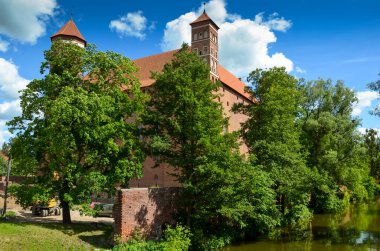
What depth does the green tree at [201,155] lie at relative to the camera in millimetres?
16641

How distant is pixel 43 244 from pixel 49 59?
9970mm

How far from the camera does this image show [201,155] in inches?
679

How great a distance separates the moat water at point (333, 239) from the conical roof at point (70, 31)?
27447 mm

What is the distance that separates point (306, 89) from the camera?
109 ft

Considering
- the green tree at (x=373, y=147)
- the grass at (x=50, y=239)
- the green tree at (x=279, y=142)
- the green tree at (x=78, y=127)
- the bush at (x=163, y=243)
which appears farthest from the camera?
the green tree at (x=373, y=147)

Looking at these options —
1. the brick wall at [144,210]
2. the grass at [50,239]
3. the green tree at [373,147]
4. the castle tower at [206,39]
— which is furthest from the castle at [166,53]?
the green tree at [373,147]

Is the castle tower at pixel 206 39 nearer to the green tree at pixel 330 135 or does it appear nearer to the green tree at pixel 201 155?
the green tree at pixel 330 135

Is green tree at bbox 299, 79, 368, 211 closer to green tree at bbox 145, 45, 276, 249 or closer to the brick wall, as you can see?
green tree at bbox 145, 45, 276, 249

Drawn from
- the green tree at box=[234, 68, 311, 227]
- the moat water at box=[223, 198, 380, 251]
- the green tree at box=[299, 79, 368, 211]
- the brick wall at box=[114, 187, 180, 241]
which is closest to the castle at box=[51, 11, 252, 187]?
the green tree at box=[299, 79, 368, 211]

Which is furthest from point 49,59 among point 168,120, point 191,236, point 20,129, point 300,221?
point 300,221

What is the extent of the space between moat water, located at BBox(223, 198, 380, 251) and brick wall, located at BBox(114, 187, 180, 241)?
11.7 feet

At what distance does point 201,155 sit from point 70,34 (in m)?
24.5

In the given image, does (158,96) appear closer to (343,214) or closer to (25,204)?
(25,204)

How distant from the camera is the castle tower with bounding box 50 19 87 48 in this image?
115ft
